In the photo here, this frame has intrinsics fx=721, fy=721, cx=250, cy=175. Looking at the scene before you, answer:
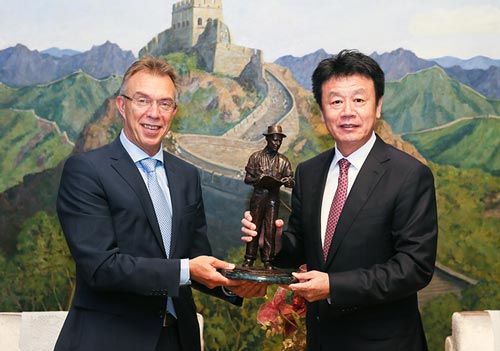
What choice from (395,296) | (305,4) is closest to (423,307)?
(305,4)

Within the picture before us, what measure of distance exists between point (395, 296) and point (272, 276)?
44 cm

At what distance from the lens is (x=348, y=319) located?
262 cm

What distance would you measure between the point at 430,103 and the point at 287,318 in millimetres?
2570

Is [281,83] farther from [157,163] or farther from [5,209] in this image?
[157,163]

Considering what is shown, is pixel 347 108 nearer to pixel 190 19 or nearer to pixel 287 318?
pixel 287 318

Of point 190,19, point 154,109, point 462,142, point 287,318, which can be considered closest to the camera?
point 154,109

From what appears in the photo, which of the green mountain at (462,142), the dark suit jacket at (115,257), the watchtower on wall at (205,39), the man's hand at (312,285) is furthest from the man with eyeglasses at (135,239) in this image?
the green mountain at (462,142)

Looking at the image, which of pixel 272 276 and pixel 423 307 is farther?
pixel 423 307

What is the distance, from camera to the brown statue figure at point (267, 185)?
267 cm

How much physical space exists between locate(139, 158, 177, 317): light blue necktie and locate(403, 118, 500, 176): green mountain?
2.81m

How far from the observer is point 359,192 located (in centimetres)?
264

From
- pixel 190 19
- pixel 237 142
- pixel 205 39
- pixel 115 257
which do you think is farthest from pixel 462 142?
pixel 115 257

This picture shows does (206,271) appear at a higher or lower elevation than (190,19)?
lower

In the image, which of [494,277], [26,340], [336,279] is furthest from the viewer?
[494,277]
